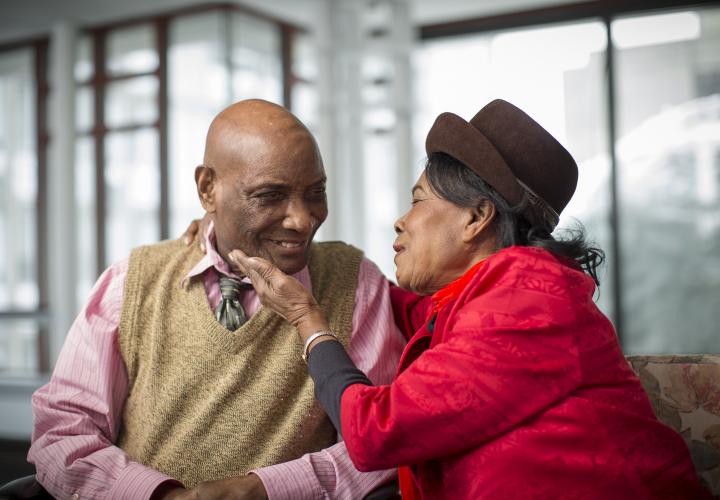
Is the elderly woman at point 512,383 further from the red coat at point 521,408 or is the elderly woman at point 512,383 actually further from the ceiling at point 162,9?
the ceiling at point 162,9

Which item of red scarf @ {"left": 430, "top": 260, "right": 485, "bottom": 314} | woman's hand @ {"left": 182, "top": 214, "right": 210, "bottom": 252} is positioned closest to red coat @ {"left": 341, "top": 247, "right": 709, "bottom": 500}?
red scarf @ {"left": 430, "top": 260, "right": 485, "bottom": 314}

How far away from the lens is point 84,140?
20.3 feet

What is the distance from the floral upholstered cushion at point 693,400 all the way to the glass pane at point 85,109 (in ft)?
18.4

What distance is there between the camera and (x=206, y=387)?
65.6 inches

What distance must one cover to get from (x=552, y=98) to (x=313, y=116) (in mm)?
1926

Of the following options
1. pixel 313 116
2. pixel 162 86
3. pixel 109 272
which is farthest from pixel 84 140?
pixel 109 272

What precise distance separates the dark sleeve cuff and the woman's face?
25cm

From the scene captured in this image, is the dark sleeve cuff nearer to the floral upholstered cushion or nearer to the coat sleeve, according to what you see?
the coat sleeve

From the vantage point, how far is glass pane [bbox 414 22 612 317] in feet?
17.9

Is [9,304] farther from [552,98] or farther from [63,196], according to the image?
[552,98]

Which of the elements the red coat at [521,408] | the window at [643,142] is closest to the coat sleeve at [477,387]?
the red coat at [521,408]

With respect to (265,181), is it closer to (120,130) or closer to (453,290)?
(453,290)

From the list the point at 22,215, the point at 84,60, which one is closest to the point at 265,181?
the point at 84,60

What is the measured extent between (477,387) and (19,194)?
20.3 ft
